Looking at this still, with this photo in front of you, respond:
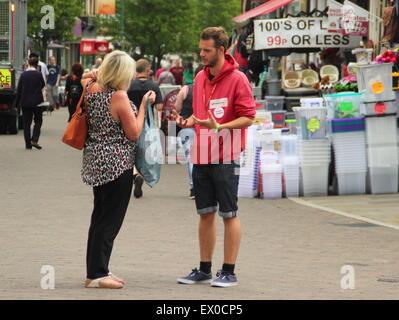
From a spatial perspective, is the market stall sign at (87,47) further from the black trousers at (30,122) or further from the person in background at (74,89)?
the black trousers at (30,122)

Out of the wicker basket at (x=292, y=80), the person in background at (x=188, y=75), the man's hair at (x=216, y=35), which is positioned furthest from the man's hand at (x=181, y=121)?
the person in background at (x=188, y=75)

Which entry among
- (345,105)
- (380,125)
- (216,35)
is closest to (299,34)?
(345,105)

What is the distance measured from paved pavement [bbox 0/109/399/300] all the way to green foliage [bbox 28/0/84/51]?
34997mm

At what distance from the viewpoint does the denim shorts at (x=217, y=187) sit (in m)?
8.44

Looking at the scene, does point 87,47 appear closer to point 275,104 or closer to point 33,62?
point 33,62

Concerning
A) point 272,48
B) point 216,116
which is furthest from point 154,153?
point 272,48

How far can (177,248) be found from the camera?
10531 millimetres

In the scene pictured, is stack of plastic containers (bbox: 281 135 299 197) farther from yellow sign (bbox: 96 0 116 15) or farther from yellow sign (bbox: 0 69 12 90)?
yellow sign (bbox: 96 0 116 15)

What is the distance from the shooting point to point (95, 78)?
857 cm

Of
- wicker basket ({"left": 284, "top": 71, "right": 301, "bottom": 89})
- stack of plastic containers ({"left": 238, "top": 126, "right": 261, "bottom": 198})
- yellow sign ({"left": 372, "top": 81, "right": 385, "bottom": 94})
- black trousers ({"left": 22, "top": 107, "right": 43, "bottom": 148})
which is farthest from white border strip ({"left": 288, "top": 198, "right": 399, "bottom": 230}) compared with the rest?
black trousers ({"left": 22, "top": 107, "right": 43, "bottom": 148})

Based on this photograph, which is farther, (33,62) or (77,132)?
(33,62)

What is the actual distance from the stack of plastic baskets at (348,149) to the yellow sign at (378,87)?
42cm

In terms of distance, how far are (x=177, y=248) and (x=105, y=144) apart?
2.43 metres

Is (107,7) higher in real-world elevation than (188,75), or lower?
higher
